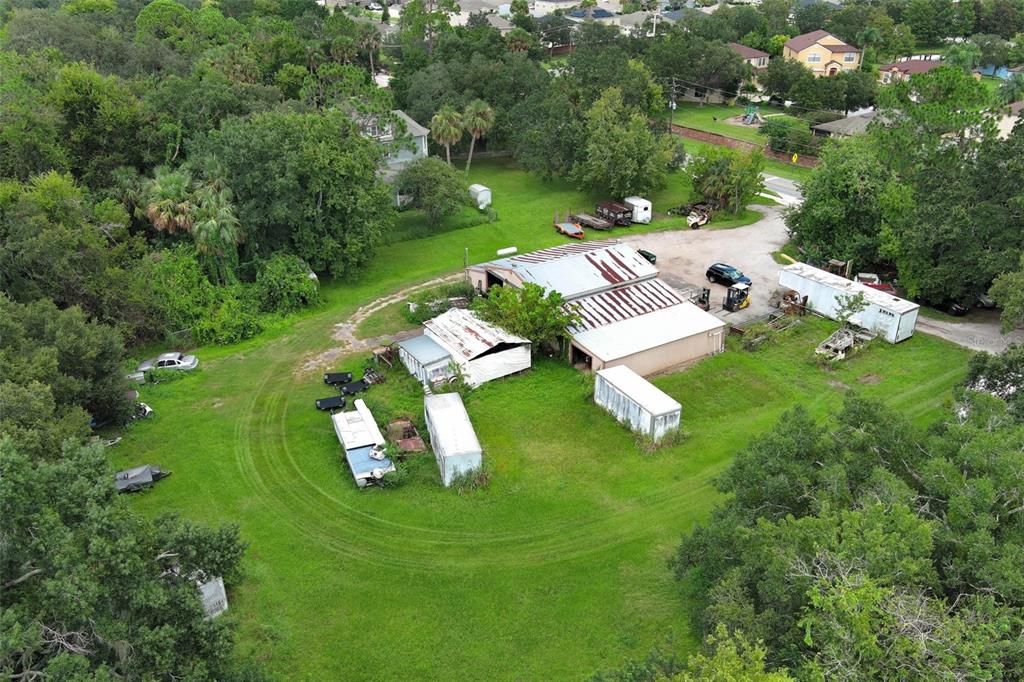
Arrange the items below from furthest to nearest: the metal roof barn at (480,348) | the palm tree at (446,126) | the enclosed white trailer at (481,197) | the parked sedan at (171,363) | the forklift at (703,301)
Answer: the palm tree at (446,126) → the enclosed white trailer at (481,197) → the forklift at (703,301) → the parked sedan at (171,363) → the metal roof barn at (480,348)

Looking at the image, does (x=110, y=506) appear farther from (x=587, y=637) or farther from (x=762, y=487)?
(x=762, y=487)

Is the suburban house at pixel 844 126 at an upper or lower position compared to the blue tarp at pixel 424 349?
upper

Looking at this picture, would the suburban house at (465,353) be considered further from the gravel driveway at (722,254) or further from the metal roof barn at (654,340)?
the gravel driveway at (722,254)

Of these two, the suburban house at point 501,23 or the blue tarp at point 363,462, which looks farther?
the suburban house at point 501,23

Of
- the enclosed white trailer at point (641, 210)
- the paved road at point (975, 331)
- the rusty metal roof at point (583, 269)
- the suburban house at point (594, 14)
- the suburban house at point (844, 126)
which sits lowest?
the paved road at point (975, 331)

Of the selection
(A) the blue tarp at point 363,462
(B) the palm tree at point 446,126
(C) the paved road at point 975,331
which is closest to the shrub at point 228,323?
(A) the blue tarp at point 363,462

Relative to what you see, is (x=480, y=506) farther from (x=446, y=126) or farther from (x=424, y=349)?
(x=446, y=126)

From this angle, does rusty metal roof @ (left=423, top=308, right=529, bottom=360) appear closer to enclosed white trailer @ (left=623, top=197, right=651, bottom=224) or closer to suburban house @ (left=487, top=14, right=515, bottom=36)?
enclosed white trailer @ (left=623, top=197, right=651, bottom=224)

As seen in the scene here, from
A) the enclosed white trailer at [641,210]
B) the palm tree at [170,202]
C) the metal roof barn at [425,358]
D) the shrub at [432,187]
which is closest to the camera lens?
the metal roof barn at [425,358]
